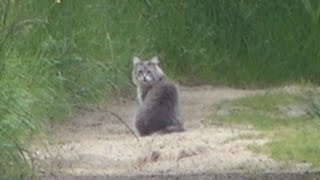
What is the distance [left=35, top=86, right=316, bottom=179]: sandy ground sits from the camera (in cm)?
1008

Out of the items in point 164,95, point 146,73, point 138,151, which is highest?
point 138,151

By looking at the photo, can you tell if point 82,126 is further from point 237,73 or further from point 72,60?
point 237,73

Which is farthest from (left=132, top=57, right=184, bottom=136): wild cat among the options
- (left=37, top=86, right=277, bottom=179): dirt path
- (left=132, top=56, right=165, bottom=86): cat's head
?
(left=132, top=56, right=165, bottom=86): cat's head

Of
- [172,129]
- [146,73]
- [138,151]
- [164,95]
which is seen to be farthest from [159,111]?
[138,151]

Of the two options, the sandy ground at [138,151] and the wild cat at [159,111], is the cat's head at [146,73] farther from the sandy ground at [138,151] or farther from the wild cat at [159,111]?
the sandy ground at [138,151]

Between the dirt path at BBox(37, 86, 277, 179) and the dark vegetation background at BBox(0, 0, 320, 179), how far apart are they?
331mm

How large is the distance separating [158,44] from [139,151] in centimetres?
660

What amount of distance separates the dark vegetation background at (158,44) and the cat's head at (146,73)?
368 mm

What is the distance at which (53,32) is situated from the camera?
14.5m

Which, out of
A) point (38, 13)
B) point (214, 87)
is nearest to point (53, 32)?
point (38, 13)

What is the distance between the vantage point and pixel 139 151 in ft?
37.3

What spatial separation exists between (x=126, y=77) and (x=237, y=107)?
186 centimetres

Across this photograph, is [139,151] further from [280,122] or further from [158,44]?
[158,44]

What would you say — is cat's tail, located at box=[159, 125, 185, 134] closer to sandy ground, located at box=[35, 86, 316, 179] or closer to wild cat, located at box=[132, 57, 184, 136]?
wild cat, located at box=[132, 57, 184, 136]
